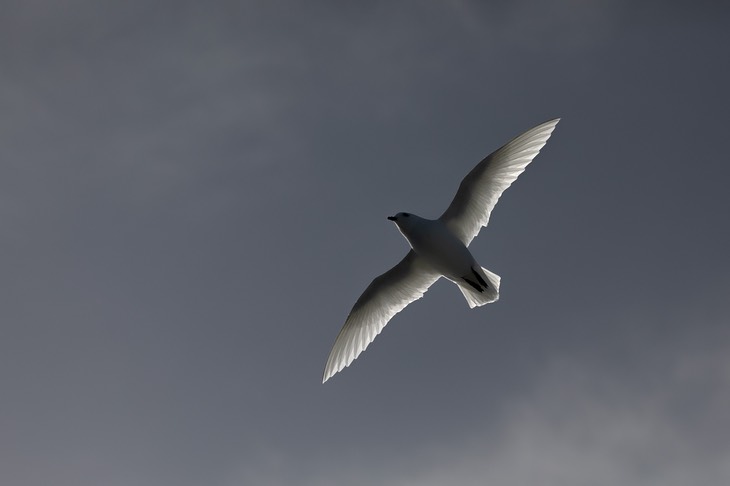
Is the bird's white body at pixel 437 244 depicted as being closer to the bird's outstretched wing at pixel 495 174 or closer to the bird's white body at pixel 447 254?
the bird's white body at pixel 447 254

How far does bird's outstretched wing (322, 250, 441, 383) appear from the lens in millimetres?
19156

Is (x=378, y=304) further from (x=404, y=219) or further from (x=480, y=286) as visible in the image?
(x=480, y=286)

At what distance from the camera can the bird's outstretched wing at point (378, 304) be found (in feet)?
62.8

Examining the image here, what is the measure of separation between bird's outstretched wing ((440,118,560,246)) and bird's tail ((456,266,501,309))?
4.23 feet

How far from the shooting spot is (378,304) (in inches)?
778

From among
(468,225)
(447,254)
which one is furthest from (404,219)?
(468,225)

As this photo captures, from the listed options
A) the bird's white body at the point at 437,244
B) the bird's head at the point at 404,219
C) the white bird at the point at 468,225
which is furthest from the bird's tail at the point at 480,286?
the bird's head at the point at 404,219

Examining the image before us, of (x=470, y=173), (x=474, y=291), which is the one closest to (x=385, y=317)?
(x=474, y=291)

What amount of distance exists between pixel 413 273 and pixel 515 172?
345cm

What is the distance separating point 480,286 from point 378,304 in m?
2.95

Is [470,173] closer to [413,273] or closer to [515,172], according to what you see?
[515,172]

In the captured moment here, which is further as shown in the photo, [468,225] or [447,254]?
[468,225]

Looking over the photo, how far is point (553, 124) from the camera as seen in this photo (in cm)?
1783

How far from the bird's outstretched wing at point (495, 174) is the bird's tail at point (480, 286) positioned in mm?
1289
